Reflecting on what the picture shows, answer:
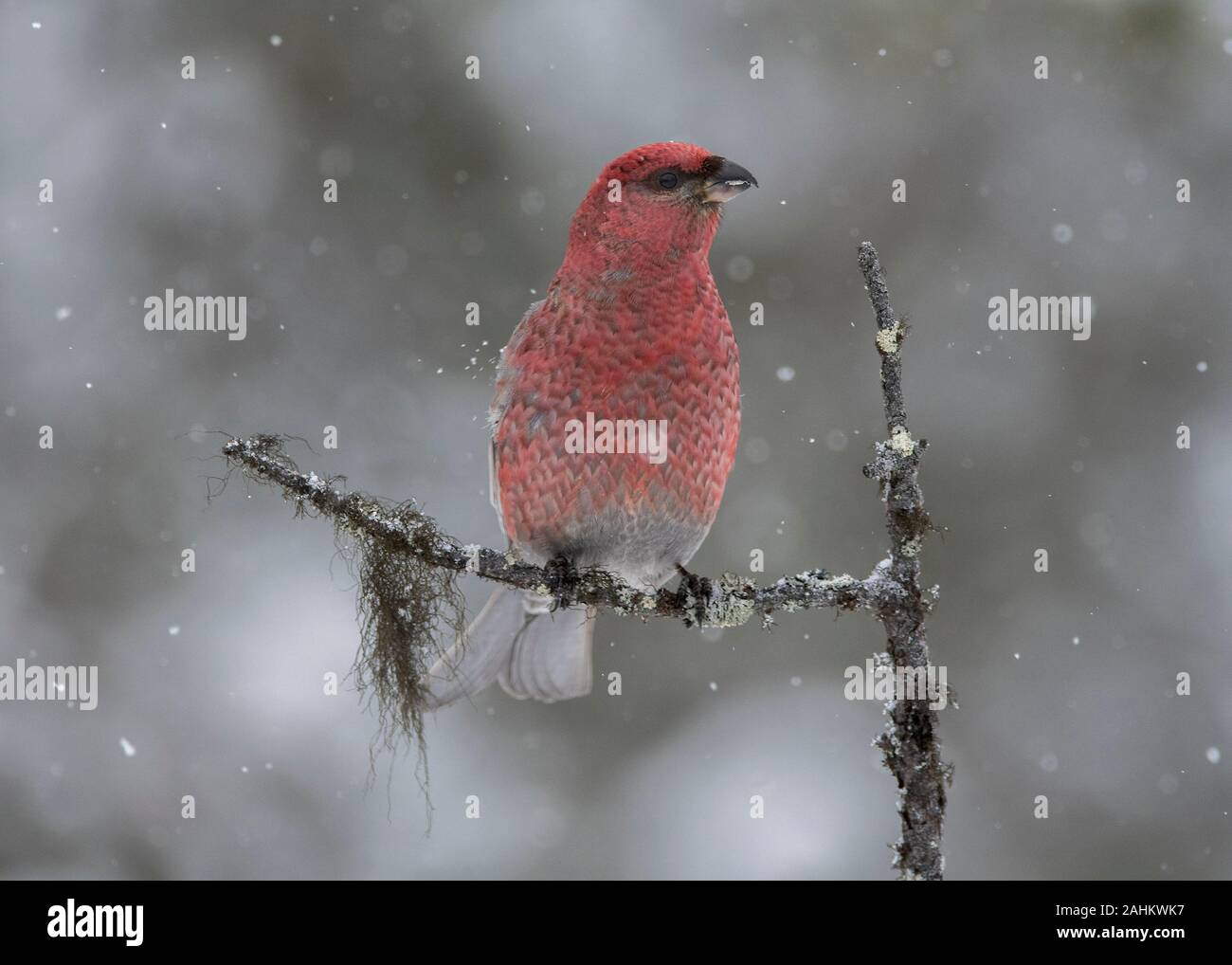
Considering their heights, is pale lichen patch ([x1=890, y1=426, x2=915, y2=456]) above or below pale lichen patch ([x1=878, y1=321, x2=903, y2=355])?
below

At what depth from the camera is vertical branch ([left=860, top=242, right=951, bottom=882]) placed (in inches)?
125

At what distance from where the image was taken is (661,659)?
8.71 meters

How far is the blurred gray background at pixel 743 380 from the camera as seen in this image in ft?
27.1

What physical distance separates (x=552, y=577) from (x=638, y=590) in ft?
1.06

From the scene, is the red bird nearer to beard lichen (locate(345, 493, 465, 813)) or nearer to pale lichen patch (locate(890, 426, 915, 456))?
beard lichen (locate(345, 493, 465, 813))

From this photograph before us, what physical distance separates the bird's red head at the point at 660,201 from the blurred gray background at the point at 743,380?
4.20 meters

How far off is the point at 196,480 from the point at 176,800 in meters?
2.20

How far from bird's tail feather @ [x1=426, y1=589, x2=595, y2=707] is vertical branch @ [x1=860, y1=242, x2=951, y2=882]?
173 cm

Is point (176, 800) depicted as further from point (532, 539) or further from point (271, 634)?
point (532, 539)
